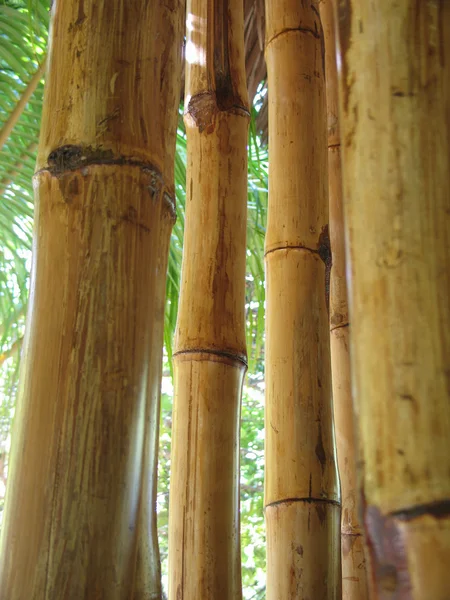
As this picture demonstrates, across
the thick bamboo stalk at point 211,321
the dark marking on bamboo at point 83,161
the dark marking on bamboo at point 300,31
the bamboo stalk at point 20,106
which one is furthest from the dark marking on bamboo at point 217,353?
the bamboo stalk at point 20,106

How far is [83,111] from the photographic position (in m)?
0.51

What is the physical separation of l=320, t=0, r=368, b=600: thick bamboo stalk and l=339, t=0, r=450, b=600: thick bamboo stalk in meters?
0.65

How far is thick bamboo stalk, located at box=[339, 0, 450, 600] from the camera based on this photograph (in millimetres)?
333

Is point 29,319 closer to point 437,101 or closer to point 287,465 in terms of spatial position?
point 437,101

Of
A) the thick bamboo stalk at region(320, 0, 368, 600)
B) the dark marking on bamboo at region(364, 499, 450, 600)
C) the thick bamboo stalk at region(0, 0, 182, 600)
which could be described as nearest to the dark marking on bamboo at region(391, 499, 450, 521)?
the dark marking on bamboo at region(364, 499, 450, 600)

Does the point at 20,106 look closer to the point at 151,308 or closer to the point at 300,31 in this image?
the point at 300,31

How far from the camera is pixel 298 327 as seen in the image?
102 centimetres

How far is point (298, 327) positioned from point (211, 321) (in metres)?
0.15

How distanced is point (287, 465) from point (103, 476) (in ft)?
1.81

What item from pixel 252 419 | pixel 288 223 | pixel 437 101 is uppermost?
pixel 252 419

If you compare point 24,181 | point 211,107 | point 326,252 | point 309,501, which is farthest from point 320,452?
point 24,181

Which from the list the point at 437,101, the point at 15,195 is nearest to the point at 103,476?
the point at 437,101

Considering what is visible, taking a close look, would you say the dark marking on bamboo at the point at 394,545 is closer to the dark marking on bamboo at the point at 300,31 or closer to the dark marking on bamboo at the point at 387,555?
the dark marking on bamboo at the point at 387,555

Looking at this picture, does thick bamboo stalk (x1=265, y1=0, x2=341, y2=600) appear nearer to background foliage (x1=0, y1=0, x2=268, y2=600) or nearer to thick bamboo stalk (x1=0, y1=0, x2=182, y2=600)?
background foliage (x1=0, y1=0, x2=268, y2=600)
